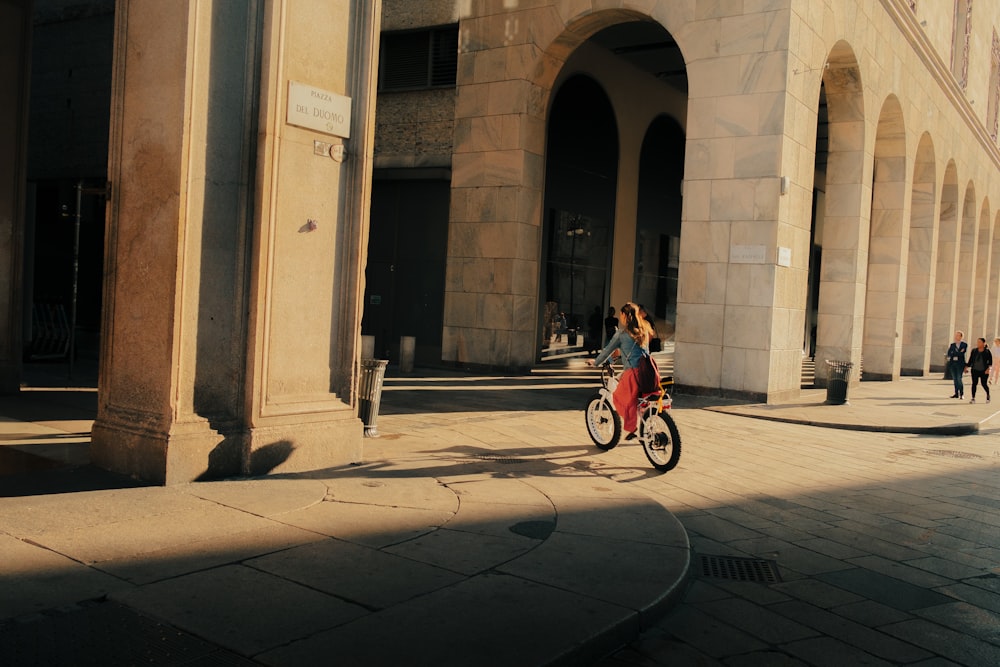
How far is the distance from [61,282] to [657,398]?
18419mm

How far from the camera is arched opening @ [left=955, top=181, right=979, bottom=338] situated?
38375 millimetres

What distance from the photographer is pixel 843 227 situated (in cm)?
2209

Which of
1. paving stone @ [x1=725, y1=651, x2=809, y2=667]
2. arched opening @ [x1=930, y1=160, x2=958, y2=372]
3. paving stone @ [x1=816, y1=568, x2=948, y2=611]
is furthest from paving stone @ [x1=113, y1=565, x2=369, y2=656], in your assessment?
arched opening @ [x1=930, y1=160, x2=958, y2=372]

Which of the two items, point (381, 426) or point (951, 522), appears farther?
point (381, 426)

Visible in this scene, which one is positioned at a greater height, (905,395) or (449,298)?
(449,298)

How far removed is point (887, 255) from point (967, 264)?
16059 mm

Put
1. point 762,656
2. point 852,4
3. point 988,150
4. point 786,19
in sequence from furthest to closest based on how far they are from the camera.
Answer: point 988,150 < point 852,4 < point 786,19 < point 762,656

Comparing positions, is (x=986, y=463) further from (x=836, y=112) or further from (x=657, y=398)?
Result: (x=836, y=112)

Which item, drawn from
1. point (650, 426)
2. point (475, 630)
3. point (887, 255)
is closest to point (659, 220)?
point (887, 255)

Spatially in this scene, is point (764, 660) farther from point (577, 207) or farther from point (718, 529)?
point (577, 207)

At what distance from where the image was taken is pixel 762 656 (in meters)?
4.62

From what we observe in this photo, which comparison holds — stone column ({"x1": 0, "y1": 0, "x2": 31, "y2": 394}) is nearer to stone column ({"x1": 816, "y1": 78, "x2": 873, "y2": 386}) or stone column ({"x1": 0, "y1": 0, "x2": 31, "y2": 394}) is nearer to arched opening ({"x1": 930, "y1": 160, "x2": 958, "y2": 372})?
stone column ({"x1": 816, "y1": 78, "x2": 873, "y2": 386})

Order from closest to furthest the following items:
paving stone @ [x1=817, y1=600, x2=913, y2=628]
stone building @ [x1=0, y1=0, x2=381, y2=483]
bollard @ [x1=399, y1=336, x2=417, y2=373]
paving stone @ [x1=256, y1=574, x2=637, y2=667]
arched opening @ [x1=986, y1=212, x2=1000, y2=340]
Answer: paving stone @ [x1=256, y1=574, x2=637, y2=667], paving stone @ [x1=817, y1=600, x2=913, y2=628], stone building @ [x1=0, y1=0, x2=381, y2=483], bollard @ [x1=399, y1=336, x2=417, y2=373], arched opening @ [x1=986, y1=212, x2=1000, y2=340]

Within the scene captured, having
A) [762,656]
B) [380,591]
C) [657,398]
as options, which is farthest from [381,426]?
[762,656]
